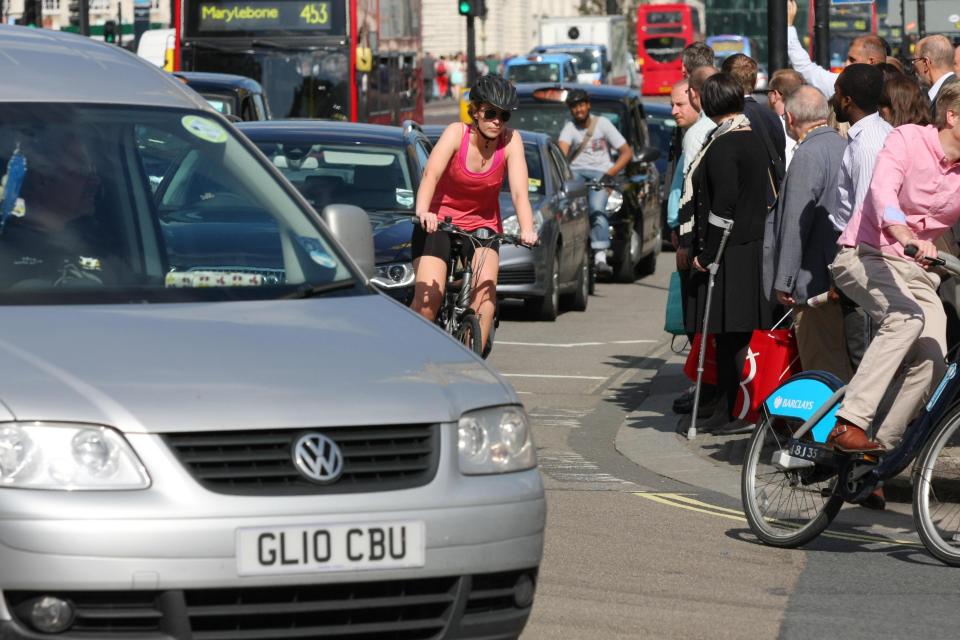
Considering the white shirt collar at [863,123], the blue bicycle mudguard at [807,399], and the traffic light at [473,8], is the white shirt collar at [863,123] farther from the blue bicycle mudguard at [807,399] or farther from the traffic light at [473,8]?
the traffic light at [473,8]

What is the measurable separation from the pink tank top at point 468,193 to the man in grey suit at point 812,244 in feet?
4.65

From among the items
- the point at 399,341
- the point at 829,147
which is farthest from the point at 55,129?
the point at 829,147

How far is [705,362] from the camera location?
428 inches

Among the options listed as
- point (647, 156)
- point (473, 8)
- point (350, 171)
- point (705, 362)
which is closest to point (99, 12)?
point (473, 8)

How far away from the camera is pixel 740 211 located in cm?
1004

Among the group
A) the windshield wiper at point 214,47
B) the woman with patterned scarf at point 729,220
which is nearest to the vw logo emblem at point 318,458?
the woman with patterned scarf at point 729,220

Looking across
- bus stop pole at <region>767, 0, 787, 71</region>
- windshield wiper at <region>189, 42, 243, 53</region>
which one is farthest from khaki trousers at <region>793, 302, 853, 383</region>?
windshield wiper at <region>189, 42, 243, 53</region>

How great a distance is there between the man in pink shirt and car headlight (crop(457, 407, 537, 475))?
2.63m

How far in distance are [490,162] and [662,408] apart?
103 inches

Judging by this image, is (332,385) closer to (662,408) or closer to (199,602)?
(199,602)

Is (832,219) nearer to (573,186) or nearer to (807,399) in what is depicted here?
(807,399)

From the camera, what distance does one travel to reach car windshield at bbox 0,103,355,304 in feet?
17.6

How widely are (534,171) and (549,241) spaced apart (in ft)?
3.01

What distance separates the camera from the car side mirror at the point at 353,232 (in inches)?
240
